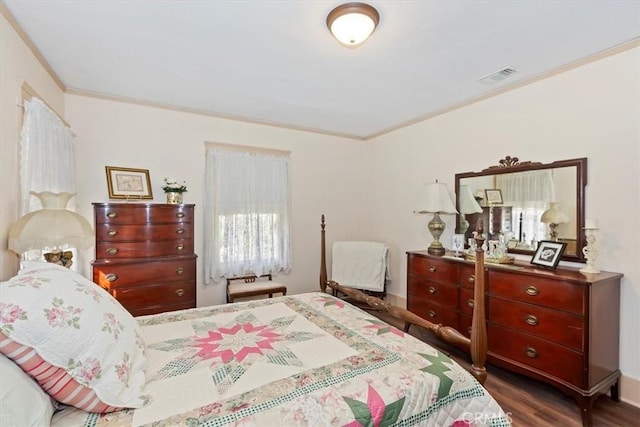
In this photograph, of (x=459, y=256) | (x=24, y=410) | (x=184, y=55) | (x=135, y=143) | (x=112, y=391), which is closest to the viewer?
(x=24, y=410)

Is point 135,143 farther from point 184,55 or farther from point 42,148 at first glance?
point 184,55

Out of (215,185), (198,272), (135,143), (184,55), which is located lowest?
(198,272)

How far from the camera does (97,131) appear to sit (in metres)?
3.05

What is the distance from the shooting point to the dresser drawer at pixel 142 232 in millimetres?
2707

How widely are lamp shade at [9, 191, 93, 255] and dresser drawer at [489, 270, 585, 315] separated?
2.99 metres

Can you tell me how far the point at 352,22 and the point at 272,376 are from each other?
1886mm

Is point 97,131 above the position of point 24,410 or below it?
above

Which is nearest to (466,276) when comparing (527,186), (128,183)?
(527,186)

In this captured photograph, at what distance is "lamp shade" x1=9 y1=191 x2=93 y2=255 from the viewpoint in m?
1.73

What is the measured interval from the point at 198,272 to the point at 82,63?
2235 mm

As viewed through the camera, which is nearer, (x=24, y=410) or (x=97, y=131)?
(x=24, y=410)

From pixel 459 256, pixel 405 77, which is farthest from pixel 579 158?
pixel 405 77

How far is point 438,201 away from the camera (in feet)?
10.6

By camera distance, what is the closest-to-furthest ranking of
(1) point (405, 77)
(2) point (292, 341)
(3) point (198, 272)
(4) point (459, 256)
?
(2) point (292, 341) < (1) point (405, 77) < (4) point (459, 256) < (3) point (198, 272)
